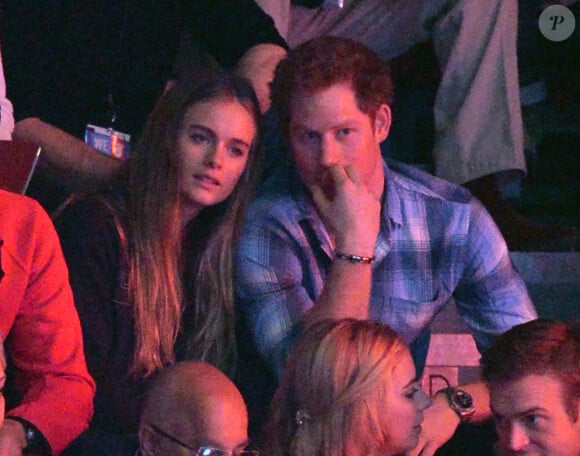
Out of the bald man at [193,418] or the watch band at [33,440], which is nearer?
the bald man at [193,418]

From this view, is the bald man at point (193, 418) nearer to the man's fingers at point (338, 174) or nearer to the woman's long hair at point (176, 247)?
the woman's long hair at point (176, 247)

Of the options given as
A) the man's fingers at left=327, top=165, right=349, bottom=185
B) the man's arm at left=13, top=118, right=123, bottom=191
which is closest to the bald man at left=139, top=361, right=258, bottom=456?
the man's fingers at left=327, top=165, right=349, bottom=185

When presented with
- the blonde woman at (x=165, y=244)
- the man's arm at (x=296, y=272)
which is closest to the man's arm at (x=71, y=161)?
the blonde woman at (x=165, y=244)

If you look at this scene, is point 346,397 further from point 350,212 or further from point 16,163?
point 16,163

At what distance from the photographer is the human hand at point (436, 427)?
1.97 meters

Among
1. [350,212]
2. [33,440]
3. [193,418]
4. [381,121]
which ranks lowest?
[33,440]

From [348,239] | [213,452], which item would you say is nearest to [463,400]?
[348,239]

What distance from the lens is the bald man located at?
1473mm

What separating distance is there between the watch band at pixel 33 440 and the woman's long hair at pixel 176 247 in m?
0.33

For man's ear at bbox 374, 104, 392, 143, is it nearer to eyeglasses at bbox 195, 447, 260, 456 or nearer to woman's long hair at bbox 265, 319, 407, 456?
woman's long hair at bbox 265, 319, 407, 456

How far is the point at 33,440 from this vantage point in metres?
1.69

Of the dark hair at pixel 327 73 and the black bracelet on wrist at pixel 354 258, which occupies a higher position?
the dark hair at pixel 327 73

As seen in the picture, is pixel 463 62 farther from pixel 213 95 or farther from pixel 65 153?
pixel 65 153

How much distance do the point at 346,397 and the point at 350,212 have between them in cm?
59
